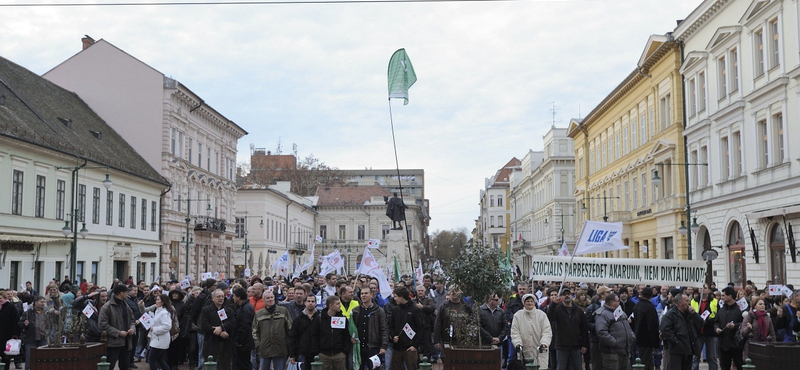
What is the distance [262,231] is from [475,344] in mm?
67904

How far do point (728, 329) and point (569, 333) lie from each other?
10.7ft

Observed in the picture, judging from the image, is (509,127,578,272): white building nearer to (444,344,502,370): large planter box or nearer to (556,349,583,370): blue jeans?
(556,349,583,370): blue jeans

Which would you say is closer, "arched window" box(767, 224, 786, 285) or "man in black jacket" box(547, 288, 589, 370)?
"man in black jacket" box(547, 288, 589, 370)

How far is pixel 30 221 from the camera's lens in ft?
107

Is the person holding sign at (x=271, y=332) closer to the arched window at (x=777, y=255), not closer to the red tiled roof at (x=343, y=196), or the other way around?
the arched window at (x=777, y=255)

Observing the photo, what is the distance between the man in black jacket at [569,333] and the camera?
1312 cm

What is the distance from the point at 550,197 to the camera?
276 ft

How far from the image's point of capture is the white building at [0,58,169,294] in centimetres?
3144

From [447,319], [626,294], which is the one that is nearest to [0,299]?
[447,319]

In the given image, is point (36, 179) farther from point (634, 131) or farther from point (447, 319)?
point (634, 131)

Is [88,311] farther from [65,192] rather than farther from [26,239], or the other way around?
[65,192]

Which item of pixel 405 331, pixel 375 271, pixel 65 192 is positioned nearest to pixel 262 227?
pixel 65 192

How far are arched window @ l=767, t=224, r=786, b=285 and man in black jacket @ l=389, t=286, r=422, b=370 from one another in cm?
2090

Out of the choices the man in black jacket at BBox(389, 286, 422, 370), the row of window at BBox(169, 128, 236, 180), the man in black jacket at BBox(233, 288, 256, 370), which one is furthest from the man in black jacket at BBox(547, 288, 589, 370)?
the row of window at BBox(169, 128, 236, 180)
